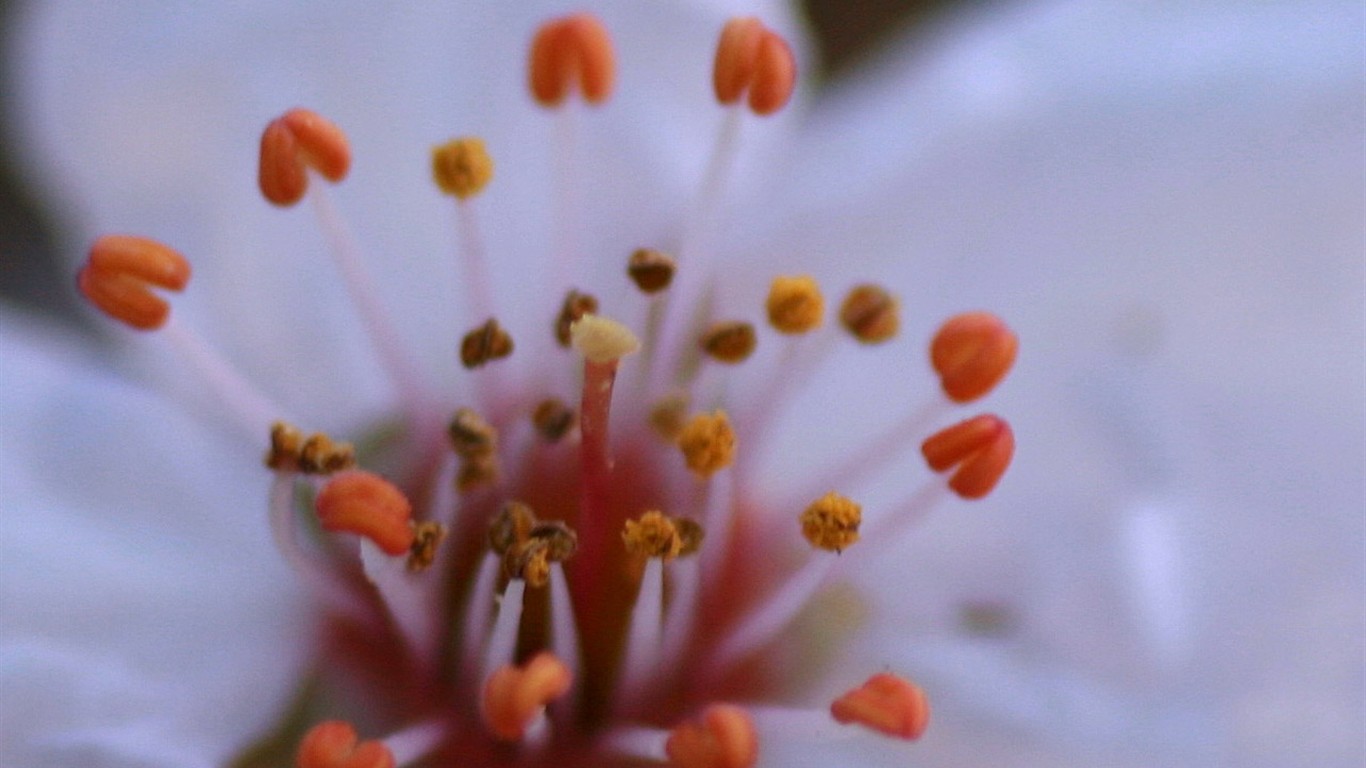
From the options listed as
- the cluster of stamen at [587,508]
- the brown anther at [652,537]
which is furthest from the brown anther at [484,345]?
the brown anther at [652,537]

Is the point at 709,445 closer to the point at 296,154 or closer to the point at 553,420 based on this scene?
the point at 553,420

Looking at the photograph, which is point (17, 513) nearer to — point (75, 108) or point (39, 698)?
point (39, 698)

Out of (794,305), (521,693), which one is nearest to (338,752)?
(521,693)

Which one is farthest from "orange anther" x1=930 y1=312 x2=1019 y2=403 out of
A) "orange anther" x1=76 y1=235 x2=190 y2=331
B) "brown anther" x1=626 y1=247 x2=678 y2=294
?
"orange anther" x1=76 y1=235 x2=190 y2=331

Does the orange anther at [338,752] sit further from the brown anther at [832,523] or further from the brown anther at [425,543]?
the brown anther at [832,523]

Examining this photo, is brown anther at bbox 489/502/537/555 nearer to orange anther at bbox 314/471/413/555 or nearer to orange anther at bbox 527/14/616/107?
orange anther at bbox 314/471/413/555

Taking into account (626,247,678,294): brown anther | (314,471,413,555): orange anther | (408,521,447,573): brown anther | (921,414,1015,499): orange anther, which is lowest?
(314,471,413,555): orange anther
